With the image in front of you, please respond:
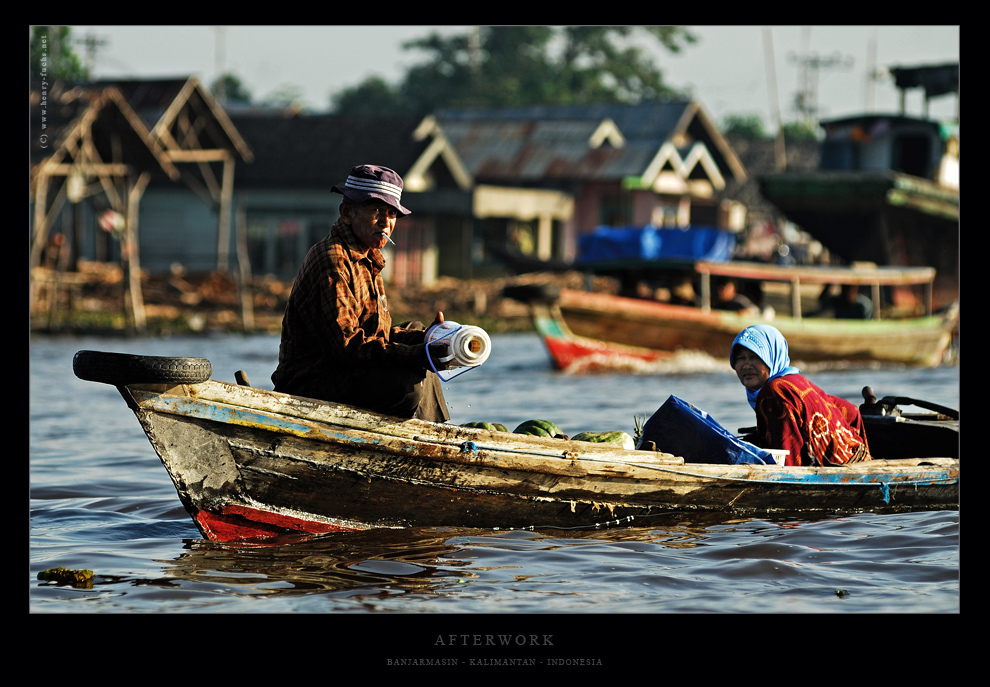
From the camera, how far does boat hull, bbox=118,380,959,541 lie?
4.95 meters

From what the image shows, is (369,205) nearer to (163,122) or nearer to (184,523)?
(184,523)

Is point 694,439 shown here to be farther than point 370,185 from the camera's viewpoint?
Yes

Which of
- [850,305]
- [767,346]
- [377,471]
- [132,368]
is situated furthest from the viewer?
[850,305]

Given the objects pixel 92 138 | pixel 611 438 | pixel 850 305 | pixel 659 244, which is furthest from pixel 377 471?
pixel 92 138

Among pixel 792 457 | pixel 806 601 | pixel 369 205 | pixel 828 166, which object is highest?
pixel 828 166

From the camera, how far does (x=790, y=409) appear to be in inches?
234

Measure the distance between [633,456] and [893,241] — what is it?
58.1 ft

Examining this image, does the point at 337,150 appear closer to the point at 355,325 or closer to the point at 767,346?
the point at 767,346

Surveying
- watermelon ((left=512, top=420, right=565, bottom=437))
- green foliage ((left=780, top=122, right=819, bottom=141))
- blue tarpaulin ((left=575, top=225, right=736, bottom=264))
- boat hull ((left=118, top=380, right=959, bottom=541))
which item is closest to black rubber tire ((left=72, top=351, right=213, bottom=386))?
boat hull ((left=118, top=380, right=959, bottom=541))

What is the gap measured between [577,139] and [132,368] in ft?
91.6

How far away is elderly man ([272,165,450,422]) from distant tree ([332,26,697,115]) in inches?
1465

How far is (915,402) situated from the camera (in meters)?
7.01

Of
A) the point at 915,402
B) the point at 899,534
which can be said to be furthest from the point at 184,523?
the point at 915,402

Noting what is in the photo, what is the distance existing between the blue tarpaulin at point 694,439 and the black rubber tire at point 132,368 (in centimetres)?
243
